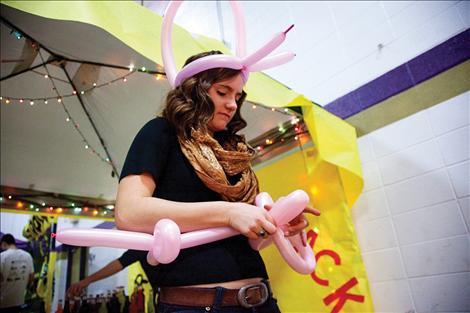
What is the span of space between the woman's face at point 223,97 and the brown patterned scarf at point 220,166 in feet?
0.30

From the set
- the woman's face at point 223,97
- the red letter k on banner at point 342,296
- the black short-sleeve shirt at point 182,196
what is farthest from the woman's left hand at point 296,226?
the red letter k on banner at point 342,296

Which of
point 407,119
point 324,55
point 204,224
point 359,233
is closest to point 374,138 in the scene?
point 407,119

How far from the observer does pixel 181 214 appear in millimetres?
684

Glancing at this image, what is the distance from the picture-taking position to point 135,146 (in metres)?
0.78

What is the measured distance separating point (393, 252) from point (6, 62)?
2379 mm

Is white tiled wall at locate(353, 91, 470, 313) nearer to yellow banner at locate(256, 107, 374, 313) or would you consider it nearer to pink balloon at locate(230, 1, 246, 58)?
yellow banner at locate(256, 107, 374, 313)

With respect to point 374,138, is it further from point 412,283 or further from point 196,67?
point 196,67

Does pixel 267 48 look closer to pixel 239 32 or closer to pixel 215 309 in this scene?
pixel 239 32

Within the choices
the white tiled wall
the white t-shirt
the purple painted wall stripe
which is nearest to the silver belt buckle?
the white tiled wall

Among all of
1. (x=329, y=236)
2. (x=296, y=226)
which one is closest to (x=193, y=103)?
(x=296, y=226)

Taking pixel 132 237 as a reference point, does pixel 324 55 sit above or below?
above

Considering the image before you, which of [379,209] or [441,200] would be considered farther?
[379,209]

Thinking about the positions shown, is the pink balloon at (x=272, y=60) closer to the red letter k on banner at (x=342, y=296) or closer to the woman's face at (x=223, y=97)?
the woman's face at (x=223, y=97)

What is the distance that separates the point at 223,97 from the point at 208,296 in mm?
565
